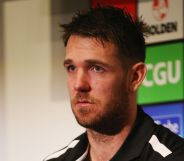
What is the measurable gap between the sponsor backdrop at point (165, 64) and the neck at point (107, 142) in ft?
1.70

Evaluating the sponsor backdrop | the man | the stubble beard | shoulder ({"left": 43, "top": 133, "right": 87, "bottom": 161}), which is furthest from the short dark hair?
the sponsor backdrop

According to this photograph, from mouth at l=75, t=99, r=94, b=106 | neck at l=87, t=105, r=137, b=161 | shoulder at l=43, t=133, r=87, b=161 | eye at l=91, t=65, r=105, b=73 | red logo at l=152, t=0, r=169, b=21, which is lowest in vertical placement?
shoulder at l=43, t=133, r=87, b=161

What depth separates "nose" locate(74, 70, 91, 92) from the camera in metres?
0.99

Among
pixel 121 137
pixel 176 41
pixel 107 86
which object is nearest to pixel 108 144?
pixel 121 137

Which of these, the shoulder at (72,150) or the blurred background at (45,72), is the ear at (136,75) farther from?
the blurred background at (45,72)

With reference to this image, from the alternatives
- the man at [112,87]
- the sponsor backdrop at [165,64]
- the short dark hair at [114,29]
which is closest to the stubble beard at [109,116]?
the man at [112,87]

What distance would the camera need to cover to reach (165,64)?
157 cm

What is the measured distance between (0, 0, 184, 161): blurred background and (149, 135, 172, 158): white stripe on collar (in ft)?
1.88

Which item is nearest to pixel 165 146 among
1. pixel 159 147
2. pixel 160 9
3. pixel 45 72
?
pixel 159 147

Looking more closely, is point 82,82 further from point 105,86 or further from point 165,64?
point 165,64

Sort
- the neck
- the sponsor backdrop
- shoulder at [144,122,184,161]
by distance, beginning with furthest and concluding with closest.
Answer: the sponsor backdrop < the neck < shoulder at [144,122,184,161]

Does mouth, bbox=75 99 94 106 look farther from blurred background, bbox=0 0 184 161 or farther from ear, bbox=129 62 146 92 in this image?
blurred background, bbox=0 0 184 161

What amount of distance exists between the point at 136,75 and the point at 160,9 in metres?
0.58

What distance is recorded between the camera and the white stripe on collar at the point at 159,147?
37.7 inches
